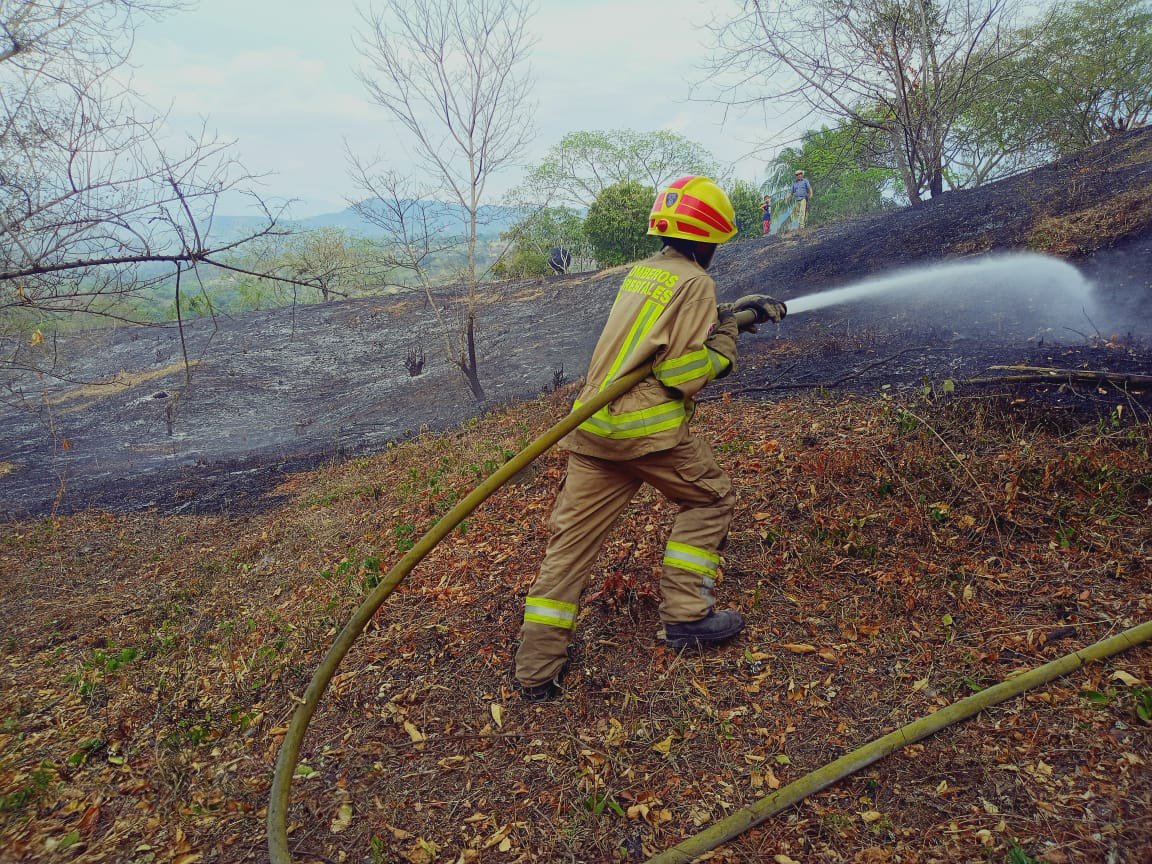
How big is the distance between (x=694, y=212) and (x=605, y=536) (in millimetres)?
1503

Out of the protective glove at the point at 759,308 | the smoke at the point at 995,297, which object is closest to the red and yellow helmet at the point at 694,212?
the protective glove at the point at 759,308

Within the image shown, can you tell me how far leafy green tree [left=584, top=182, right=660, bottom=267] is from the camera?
18203 millimetres

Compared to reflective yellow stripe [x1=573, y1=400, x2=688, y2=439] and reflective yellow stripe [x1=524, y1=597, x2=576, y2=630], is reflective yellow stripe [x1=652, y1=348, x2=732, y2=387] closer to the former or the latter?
reflective yellow stripe [x1=573, y1=400, x2=688, y2=439]

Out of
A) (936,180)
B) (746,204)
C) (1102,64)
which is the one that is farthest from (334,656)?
(746,204)

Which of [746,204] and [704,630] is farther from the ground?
[746,204]

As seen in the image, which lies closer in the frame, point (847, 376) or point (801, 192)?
point (847, 376)

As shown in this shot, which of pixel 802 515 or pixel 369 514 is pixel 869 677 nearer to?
pixel 802 515

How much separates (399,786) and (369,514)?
372 cm

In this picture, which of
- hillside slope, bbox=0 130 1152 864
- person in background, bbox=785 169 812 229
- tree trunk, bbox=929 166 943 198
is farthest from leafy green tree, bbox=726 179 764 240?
hillside slope, bbox=0 130 1152 864

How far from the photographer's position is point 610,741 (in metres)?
2.70

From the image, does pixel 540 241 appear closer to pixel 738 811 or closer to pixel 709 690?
pixel 709 690

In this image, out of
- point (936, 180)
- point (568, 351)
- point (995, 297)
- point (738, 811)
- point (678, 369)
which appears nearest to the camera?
point (738, 811)

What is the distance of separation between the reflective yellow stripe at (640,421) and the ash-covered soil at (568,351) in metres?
2.11

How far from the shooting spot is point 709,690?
2.88m
